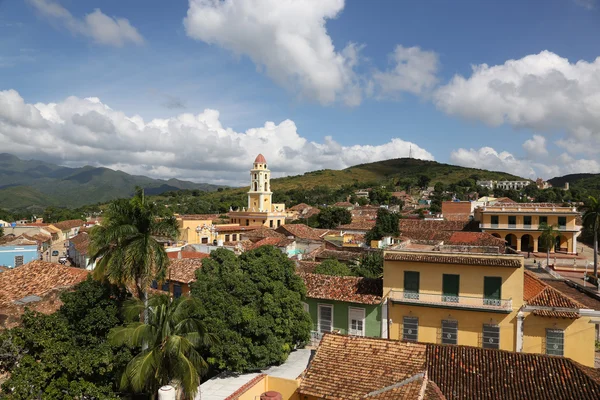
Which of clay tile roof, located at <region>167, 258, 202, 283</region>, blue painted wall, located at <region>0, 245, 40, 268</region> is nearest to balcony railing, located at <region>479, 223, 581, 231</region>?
clay tile roof, located at <region>167, 258, 202, 283</region>

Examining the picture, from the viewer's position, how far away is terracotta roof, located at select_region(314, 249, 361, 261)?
95.9 feet

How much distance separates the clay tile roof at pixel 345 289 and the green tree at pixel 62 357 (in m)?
8.29

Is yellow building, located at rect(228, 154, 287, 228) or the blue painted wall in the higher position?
yellow building, located at rect(228, 154, 287, 228)

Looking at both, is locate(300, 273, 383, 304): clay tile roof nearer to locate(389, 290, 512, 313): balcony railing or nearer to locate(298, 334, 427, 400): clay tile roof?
locate(389, 290, 512, 313): balcony railing

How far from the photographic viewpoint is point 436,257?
54.9ft

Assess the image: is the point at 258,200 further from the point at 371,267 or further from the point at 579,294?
the point at 579,294

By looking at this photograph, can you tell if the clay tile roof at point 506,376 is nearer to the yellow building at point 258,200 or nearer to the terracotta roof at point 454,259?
the terracotta roof at point 454,259

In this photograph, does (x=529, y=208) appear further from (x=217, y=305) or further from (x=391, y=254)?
(x=217, y=305)

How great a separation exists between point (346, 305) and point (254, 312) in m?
5.02

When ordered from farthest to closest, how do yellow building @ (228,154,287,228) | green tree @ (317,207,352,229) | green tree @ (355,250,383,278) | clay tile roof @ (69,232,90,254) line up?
yellow building @ (228,154,287,228), green tree @ (317,207,352,229), clay tile roof @ (69,232,90,254), green tree @ (355,250,383,278)

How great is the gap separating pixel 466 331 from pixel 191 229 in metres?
31.2

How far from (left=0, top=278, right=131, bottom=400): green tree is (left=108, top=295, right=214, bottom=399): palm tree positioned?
2.26ft

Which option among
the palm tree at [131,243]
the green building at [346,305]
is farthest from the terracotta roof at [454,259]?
the palm tree at [131,243]

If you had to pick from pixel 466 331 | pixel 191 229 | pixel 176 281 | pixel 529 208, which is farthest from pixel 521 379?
pixel 529 208
